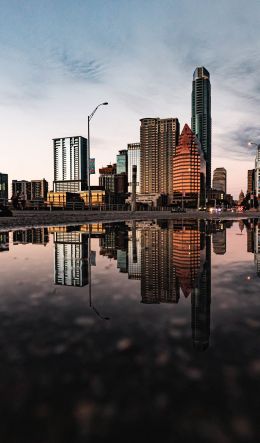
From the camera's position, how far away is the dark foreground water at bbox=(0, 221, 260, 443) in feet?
7.61

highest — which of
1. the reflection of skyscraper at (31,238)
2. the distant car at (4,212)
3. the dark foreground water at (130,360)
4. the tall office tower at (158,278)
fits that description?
the distant car at (4,212)

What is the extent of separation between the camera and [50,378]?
2990 mm

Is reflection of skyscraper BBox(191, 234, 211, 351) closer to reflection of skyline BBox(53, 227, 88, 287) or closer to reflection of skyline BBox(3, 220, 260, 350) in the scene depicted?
reflection of skyline BBox(3, 220, 260, 350)

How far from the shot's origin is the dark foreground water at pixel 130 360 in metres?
2.32

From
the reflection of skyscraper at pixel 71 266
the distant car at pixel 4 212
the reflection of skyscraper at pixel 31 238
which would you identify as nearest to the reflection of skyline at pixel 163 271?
the reflection of skyscraper at pixel 71 266

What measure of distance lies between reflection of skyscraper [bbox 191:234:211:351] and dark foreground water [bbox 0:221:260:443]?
21 millimetres

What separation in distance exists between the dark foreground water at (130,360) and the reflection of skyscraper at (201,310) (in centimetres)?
2

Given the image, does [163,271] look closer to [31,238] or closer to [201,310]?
[201,310]

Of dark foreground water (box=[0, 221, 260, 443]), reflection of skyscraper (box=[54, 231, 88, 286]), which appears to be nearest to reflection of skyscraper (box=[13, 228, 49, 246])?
reflection of skyscraper (box=[54, 231, 88, 286])

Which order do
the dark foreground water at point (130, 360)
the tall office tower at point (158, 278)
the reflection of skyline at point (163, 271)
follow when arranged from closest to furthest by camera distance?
1. the dark foreground water at point (130, 360)
2. the reflection of skyline at point (163, 271)
3. the tall office tower at point (158, 278)

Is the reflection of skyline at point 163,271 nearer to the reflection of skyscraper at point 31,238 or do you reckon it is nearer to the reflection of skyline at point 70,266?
the reflection of skyline at point 70,266

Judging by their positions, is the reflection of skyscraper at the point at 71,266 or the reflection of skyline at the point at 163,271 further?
the reflection of skyscraper at the point at 71,266

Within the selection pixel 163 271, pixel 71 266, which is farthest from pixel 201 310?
pixel 71 266

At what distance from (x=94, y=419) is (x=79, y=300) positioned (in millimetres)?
3443
